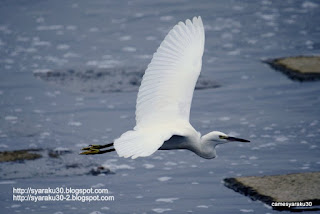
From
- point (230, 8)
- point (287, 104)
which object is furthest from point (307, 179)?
point (230, 8)

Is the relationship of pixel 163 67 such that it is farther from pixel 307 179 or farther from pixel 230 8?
pixel 230 8

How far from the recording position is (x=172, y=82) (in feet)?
19.8

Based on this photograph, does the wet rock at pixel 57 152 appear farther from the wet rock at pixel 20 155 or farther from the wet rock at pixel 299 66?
the wet rock at pixel 299 66

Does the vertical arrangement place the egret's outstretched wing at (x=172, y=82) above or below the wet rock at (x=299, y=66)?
below

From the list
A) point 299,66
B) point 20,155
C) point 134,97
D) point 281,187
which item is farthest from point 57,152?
point 299,66

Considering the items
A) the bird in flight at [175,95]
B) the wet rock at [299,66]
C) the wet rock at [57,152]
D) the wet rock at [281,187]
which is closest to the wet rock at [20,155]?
the wet rock at [57,152]

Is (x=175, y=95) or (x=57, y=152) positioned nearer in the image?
(x=175, y=95)

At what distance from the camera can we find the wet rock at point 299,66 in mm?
8375

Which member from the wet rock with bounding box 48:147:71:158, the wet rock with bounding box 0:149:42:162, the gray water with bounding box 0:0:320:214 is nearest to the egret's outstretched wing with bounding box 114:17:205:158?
the gray water with bounding box 0:0:320:214

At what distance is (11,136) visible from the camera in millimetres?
7117

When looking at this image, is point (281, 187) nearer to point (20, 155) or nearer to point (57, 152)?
point (57, 152)

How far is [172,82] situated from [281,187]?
104cm

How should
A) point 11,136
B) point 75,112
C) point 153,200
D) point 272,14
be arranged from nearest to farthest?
point 153,200
point 11,136
point 75,112
point 272,14

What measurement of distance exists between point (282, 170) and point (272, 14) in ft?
16.2
